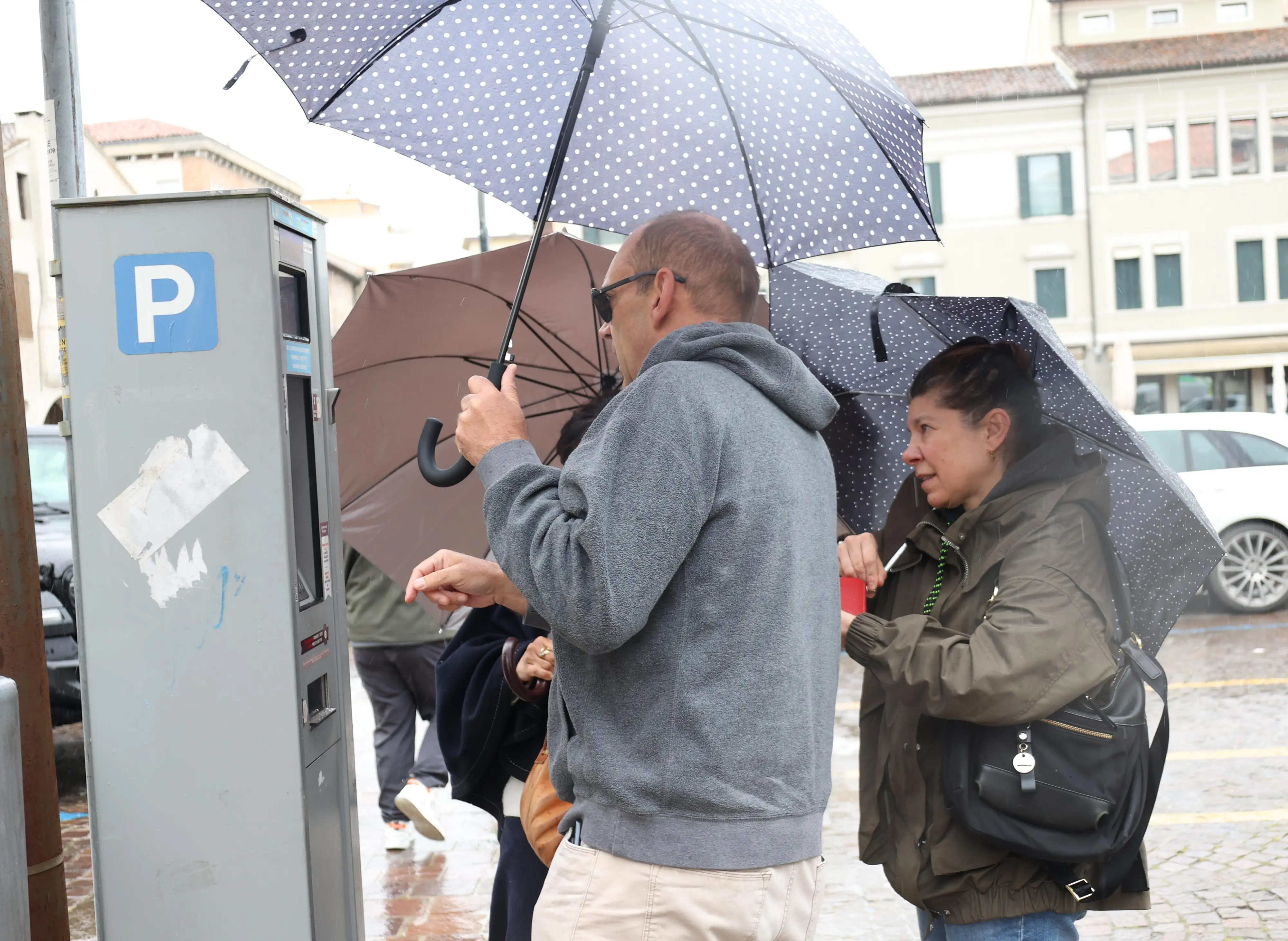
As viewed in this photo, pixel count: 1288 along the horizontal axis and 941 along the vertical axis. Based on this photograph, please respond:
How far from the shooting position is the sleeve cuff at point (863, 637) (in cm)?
250

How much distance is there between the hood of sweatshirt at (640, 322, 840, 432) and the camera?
6.25 feet

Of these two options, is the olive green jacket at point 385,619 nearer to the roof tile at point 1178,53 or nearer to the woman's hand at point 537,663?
the woman's hand at point 537,663

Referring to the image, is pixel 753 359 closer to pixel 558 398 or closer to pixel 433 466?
pixel 433 466

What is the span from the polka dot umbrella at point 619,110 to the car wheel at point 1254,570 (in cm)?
946

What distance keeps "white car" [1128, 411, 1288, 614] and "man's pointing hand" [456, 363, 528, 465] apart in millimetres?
9888

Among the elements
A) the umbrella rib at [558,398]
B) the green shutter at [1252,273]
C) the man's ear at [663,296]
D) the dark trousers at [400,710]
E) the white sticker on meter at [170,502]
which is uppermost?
the green shutter at [1252,273]

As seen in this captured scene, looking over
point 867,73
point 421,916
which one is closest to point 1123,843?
point 867,73

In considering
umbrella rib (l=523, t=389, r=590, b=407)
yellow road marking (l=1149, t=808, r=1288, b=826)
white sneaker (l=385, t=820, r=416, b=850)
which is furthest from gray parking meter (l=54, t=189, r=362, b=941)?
yellow road marking (l=1149, t=808, r=1288, b=826)

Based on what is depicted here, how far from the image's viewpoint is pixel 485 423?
6.48 ft

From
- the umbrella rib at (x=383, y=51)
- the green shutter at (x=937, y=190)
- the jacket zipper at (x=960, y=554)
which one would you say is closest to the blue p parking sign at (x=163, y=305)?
the umbrella rib at (x=383, y=51)

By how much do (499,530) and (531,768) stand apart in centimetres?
106

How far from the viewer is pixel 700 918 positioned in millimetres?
1798

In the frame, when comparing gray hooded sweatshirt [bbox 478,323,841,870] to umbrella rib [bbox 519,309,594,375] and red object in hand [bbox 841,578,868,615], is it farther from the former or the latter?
umbrella rib [bbox 519,309,594,375]

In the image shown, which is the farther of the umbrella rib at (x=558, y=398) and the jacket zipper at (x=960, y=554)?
the umbrella rib at (x=558, y=398)
